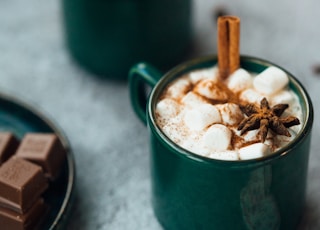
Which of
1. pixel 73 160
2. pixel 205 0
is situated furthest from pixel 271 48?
pixel 73 160

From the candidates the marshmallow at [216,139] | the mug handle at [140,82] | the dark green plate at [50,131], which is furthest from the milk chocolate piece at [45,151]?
the marshmallow at [216,139]

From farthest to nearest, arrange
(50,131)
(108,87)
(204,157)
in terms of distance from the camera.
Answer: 1. (108,87)
2. (50,131)
3. (204,157)

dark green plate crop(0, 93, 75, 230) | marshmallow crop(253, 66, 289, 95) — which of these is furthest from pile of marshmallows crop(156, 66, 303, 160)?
dark green plate crop(0, 93, 75, 230)

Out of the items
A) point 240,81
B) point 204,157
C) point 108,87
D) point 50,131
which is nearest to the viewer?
point 204,157

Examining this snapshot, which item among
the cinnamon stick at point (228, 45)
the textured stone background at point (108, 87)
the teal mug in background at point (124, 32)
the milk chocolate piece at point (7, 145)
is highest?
the cinnamon stick at point (228, 45)

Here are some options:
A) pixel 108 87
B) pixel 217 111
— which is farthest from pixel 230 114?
pixel 108 87

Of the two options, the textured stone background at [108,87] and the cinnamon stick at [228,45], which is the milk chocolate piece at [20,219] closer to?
the textured stone background at [108,87]

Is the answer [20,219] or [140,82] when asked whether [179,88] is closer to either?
[140,82]
